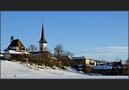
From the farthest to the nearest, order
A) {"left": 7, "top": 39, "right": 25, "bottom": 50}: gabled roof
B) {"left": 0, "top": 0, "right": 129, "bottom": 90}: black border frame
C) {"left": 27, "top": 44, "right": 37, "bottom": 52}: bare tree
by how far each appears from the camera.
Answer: {"left": 7, "top": 39, "right": 25, "bottom": 50}: gabled roof < {"left": 27, "top": 44, "right": 37, "bottom": 52}: bare tree < {"left": 0, "top": 0, "right": 129, "bottom": 90}: black border frame

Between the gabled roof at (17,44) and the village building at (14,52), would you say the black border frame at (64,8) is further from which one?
the gabled roof at (17,44)

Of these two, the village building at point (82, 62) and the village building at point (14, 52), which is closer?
the village building at point (14, 52)

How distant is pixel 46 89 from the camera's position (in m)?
3.11

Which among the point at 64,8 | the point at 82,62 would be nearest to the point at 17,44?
the point at 82,62

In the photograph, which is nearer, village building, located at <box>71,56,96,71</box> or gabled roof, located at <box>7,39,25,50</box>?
village building, located at <box>71,56,96,71</box>

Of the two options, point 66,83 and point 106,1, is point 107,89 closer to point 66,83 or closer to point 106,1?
point 66,83

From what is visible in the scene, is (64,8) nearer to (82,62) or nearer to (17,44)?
(82,62)

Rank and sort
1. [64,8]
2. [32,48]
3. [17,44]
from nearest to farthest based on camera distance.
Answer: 1. [64,8]
2. [32,48]
3. [17,44]

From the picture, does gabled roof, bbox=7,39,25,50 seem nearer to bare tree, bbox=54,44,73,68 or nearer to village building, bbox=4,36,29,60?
village building, bbox=4,36,29,60

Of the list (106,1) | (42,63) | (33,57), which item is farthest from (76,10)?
(33,57)

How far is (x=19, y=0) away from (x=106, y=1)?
0.75 m

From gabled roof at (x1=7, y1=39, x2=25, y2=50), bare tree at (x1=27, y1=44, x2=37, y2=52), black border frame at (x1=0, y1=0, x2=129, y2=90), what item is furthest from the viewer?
gabled roof at (x1=7, y1=39, x2=25, y2=50)

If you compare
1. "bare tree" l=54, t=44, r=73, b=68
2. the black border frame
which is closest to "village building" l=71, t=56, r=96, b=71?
"bare tree" l=54, t=44, r=73, b=68

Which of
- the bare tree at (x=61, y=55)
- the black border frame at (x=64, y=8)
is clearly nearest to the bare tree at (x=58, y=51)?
the bare tree at (x=61, y=55)
